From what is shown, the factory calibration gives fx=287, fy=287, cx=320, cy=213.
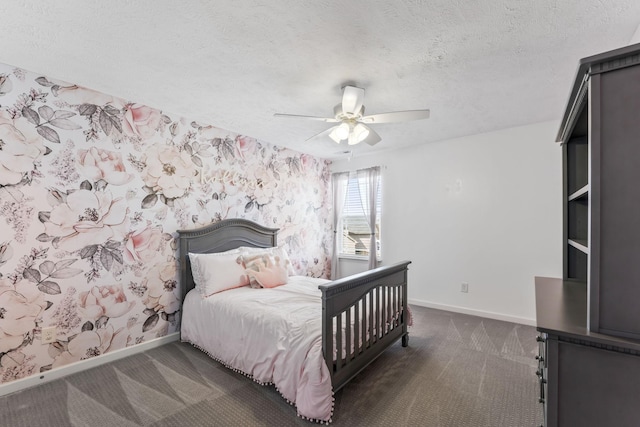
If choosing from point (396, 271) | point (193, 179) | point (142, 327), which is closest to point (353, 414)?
point (396, 271)

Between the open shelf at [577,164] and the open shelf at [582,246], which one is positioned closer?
the open shelf at [582,246]

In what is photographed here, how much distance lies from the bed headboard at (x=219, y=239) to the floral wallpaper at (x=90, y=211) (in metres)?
0.10

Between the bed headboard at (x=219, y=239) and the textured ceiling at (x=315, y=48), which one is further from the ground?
the textured ceiling at (x=315, y=48)

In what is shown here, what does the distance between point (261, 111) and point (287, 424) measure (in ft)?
8.82

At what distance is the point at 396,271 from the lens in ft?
9.14

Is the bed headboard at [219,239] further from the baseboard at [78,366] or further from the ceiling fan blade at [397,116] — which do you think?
the ceiling fan blade at [397,116]

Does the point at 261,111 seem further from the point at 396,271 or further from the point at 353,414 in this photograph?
the point at 353,414

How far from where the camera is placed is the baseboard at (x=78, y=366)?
213 cm

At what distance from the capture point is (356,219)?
4984mm

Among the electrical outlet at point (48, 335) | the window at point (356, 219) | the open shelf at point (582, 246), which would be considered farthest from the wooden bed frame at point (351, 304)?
the window at point (356, 219)

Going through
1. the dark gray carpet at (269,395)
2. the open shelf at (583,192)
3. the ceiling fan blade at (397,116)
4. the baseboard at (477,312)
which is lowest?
the dark gray carpet at (269,395)

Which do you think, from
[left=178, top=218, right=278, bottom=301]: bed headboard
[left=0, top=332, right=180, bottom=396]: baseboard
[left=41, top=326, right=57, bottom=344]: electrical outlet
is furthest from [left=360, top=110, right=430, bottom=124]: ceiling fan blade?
[left=41, top=326, right=57, bottom=344]: electrical outlet

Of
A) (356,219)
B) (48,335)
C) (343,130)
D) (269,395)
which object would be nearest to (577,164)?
(343,130)

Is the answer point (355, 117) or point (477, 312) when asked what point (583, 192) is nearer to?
point (355, 117)
